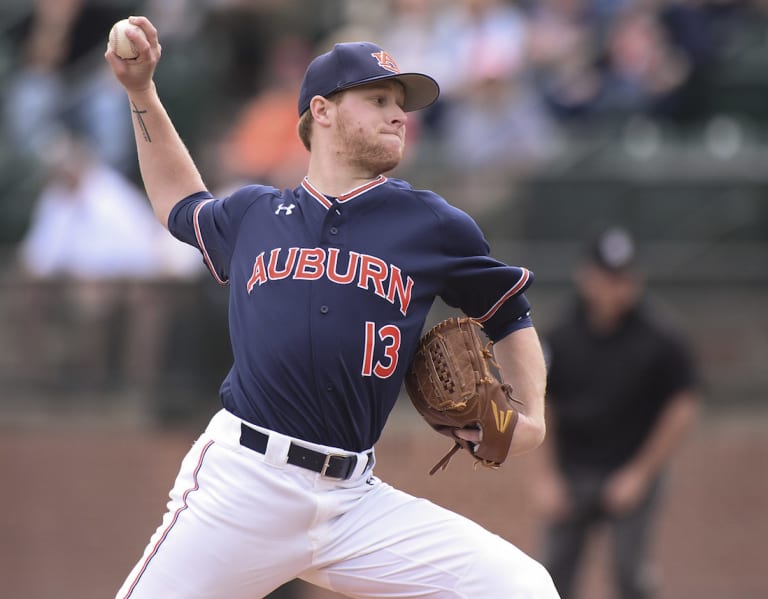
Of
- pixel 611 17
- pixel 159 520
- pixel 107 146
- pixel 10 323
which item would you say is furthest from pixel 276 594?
pixel 611 17

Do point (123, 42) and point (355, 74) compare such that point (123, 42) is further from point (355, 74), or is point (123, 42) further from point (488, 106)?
point (488, 106)

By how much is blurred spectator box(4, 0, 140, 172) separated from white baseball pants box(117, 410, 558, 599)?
6.59m

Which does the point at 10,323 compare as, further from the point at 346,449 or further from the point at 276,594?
the point at 346,449

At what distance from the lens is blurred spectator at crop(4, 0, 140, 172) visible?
10.4 meters

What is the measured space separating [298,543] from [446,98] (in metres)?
6.07

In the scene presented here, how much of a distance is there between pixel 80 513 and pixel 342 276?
548cm

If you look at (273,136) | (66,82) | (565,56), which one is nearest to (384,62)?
(273,136)

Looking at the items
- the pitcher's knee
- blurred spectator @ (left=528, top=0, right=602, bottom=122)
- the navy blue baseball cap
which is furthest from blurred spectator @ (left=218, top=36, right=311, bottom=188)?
the pitcher's knee

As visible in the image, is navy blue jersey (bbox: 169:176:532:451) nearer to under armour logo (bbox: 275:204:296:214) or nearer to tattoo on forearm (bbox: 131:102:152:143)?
under armour logo (bbox: 275:204:296:214)

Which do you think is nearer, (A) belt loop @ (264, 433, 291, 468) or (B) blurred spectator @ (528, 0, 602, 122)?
(A) belt loop @ (264, 433, 291, 468)

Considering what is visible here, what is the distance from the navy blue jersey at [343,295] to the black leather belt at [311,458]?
0.14ft

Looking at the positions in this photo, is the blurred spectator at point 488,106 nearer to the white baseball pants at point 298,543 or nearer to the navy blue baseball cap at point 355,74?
the navy blue baseball cap at point 355,74

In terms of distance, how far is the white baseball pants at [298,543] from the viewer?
12.8 feet

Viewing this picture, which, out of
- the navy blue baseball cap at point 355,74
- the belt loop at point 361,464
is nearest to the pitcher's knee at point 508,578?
the belt loop at point 361,464
